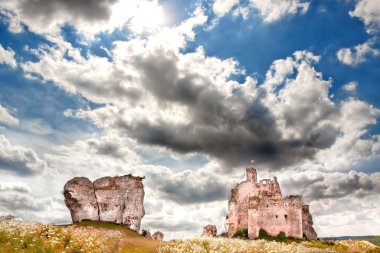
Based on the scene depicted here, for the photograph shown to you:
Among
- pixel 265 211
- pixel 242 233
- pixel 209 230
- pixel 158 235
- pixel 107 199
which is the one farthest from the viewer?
pixel 209 230

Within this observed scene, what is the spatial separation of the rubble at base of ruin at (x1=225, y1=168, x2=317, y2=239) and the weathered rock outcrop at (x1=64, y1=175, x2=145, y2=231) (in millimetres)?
22588

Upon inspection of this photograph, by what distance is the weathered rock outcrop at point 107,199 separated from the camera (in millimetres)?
64562

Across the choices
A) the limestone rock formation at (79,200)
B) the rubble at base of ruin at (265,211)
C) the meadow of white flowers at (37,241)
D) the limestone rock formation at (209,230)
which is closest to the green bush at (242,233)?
the rubble at base of ruin at (265,211)

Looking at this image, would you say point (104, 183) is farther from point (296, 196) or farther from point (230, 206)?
point (296, 196)

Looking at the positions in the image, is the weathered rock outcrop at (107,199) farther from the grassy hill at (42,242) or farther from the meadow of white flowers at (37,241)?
the meadow of white flowers at (37,241)

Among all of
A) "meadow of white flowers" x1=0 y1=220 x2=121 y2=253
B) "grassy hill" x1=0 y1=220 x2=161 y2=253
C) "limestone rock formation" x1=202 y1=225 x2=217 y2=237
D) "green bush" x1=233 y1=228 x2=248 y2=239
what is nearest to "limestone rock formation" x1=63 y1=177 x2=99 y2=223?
"grassy hill" x1=0 y1=220 x2=161 y2=253

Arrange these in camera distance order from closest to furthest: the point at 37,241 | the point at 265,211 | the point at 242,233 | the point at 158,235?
the point at 37,241, the point at 265,211, the point at 158,235, the point at 242,233

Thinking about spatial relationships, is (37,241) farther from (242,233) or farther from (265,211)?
(242,233)

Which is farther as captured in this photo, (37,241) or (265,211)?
(265,211)

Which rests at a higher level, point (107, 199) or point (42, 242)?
point (107, 199)

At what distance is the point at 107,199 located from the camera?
2630 inches

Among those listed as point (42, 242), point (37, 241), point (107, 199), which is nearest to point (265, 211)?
point (107, 199)

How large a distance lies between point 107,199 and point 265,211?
31.1 m

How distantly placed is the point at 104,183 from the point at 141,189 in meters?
7.02
